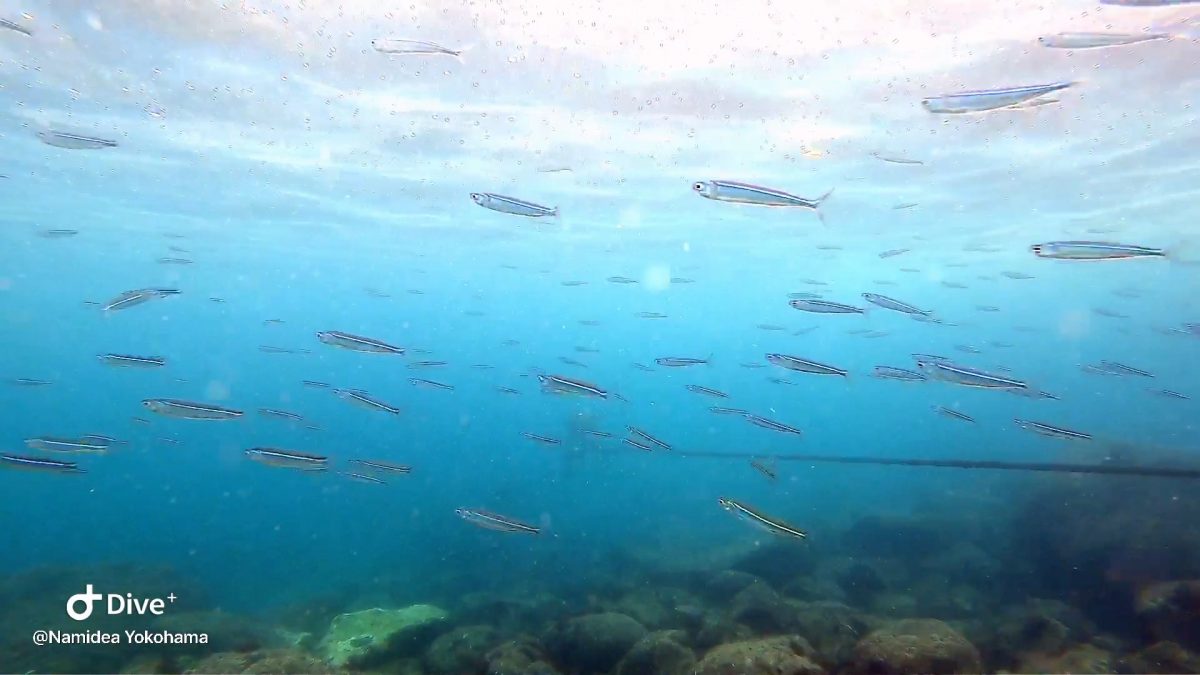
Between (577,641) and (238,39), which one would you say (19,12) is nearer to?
(238,39)

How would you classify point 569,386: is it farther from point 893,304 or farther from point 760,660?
point 893,304

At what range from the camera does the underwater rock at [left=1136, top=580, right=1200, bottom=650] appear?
885 centimetres

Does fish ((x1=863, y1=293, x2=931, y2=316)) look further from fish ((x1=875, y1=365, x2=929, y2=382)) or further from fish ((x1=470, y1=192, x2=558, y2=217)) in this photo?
fish ((x1=470, y1=192, x2=558, y2=217))

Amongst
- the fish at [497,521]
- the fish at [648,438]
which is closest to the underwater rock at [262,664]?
the fish at [497,521]

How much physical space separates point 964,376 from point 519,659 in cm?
720

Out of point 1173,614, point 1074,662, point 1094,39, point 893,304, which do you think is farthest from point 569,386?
point 1173,614

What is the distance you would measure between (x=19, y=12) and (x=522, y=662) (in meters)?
15.4

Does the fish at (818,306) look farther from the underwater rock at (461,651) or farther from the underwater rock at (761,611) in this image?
the underwater rock at (461,651)

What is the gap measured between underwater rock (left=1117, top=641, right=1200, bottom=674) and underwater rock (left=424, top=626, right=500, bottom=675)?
8860 millimetres

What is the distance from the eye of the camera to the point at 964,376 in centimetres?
724

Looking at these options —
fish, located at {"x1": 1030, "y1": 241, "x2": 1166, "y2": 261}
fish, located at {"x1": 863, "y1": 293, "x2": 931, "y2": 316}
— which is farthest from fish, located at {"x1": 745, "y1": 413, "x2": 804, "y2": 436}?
fish, located at {"x1": 1030, "y1": 241, "x2": 1166, "y2": 261}

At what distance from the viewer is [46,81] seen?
47.8 feet

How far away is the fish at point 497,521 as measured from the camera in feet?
24.4

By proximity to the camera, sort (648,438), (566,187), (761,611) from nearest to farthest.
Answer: (648,438) < (761,611) < (566,187)
